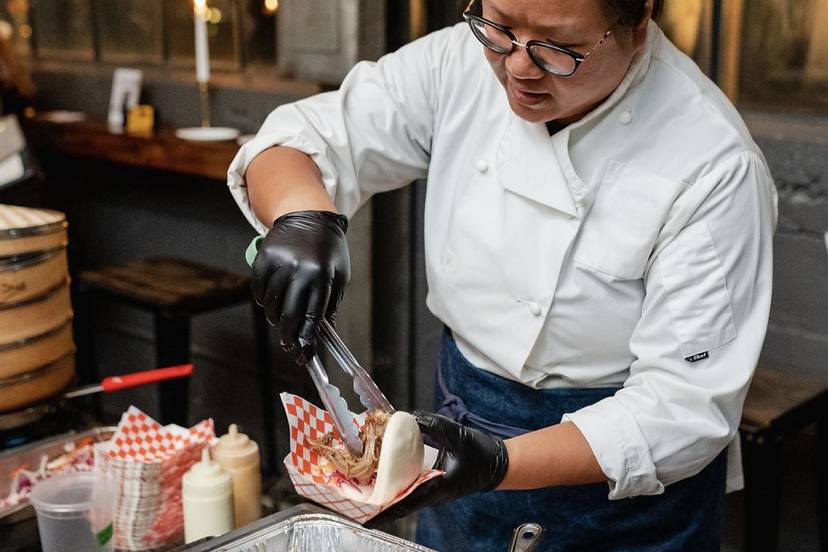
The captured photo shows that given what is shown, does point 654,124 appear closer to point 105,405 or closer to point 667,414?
point 667,414

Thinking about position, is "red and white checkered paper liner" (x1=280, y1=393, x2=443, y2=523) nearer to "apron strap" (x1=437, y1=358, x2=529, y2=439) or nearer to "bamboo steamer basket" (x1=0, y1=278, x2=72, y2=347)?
"apron strap" (x1=437, y1=358, x2=529, y2=439)

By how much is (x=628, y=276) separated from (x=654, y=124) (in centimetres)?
26

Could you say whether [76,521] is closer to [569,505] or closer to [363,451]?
[363,451]

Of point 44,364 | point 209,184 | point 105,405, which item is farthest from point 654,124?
point 105,405

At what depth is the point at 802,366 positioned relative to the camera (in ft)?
9.95

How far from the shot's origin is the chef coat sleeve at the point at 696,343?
1.53 metres

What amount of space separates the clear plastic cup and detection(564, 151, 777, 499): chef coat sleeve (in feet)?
2.63

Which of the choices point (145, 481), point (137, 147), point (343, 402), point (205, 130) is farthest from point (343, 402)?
point (137, 147)

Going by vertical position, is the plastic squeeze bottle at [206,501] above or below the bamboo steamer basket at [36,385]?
below

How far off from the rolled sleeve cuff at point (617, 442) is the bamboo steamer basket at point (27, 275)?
111 centimetres

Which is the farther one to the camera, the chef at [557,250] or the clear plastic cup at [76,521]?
the clear plastic cup at [76,521]

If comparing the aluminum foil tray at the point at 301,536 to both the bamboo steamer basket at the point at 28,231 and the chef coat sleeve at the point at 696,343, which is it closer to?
the chef coat sleeve at the point at 696,343

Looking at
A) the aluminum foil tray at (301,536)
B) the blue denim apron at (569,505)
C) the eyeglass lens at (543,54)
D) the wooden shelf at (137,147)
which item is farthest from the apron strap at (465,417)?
the wooden shelf at (137,147)

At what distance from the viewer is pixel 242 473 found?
1833 millimetres
